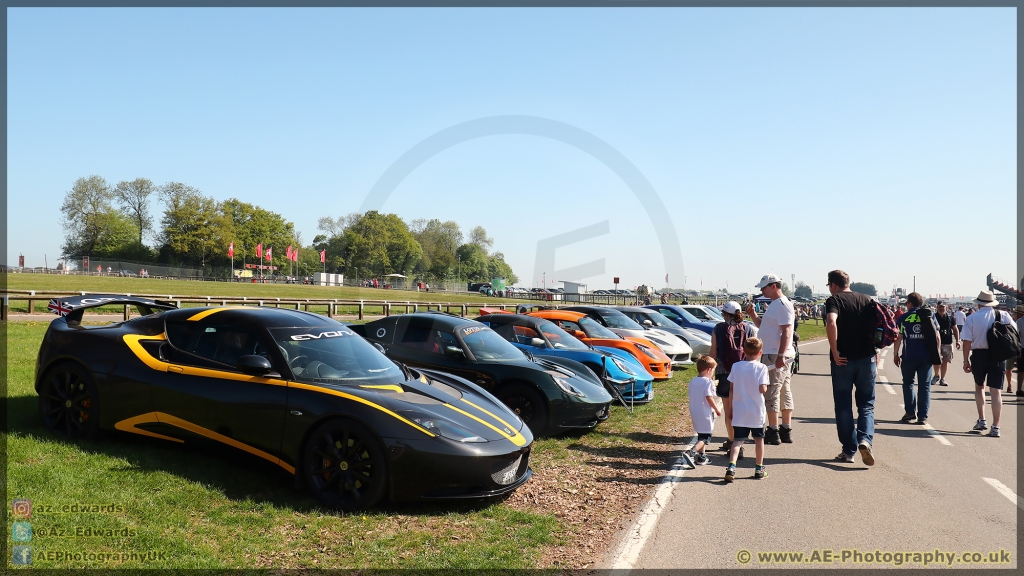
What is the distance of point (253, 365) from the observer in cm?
547

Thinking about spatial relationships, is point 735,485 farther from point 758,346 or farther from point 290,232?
point 290,232

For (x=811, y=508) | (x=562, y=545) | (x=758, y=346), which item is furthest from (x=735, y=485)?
(x=562, y=545)

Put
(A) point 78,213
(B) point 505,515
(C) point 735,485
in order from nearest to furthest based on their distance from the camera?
1. (B) point 505,515
2. (C) point 735,485
3. (A) point 78,213

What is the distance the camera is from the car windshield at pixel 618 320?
639 inches

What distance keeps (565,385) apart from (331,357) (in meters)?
3.17

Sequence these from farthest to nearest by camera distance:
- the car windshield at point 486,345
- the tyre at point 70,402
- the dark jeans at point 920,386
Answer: the dark jeans at point 920,386, the car windshield at point 486,345, the tyre at point 70,402

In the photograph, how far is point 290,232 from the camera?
10175 centimetres

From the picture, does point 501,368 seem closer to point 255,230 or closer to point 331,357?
point 331,357

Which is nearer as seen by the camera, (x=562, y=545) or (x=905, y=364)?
(x=562, y=545)

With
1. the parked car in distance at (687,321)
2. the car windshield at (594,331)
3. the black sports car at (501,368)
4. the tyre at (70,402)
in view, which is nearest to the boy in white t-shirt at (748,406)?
the black sports car at (501,368)

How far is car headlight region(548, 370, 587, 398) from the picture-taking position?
822 centimetres

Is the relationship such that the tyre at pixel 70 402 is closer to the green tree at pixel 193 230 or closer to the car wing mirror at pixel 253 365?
the car wing mirror at pixel 253 365

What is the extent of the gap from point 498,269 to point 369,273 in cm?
3613

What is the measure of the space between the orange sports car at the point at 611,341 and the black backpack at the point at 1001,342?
18.0 feet
